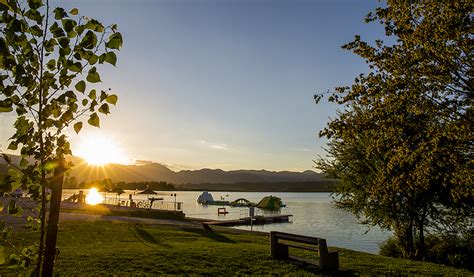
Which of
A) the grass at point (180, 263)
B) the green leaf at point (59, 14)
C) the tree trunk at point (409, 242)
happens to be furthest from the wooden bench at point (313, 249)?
the tree trunk at point (409, 242)

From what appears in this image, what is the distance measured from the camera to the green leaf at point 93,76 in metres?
2.46

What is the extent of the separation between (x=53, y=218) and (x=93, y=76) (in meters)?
1.50

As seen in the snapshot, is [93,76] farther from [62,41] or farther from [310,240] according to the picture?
[310,240]

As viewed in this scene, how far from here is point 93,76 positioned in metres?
2.47

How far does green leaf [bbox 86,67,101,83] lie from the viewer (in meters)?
2.46

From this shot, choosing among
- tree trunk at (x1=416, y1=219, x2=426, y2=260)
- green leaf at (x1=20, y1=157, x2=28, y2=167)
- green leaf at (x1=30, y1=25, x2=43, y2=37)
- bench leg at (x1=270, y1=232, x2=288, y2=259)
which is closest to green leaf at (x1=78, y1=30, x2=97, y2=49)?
green leaf at (x1=30, y1=25, x2=43, y2=37)

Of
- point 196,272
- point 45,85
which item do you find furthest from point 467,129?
point 45,85

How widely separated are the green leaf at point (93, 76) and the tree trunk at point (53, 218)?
2.90 feet

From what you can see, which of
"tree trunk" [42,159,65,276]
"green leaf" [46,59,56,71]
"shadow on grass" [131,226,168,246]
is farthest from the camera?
"shadow on grass" [131,226,168,246]

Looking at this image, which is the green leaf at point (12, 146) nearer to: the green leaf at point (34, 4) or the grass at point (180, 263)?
the green leaf at point (34, 4)

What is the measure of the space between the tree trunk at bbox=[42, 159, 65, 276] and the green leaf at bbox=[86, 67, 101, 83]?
2.90ft

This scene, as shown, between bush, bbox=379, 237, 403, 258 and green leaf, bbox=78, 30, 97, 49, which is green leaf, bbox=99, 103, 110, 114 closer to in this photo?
green leaf, bbox=78, 30, 97, 49

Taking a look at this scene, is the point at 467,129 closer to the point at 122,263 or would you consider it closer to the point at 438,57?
the point at 438,57

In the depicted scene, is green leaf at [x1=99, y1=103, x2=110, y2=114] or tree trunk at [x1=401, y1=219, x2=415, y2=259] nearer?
green leaf at [x1=99, y1=103, x2=110, y2=114]
